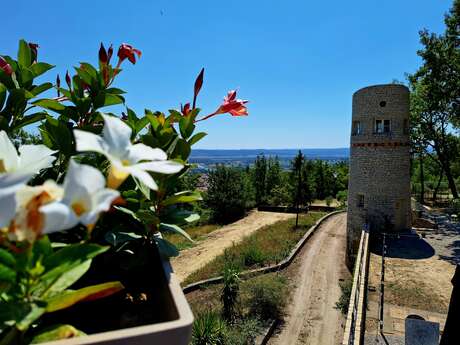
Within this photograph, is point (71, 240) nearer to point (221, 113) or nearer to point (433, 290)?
point (221, 113)

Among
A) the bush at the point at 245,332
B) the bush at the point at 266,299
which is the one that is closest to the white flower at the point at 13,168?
the bush at the point at 245,332

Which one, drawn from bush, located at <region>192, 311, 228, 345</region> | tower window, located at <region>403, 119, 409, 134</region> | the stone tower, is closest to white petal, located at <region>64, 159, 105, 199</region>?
bush, located at <region>192, 311, 228, 345</region>

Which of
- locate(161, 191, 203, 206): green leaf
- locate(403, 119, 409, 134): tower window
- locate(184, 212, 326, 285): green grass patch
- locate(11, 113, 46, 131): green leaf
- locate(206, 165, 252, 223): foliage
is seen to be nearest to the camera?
locate(161, 191, 203, 206): green leaf

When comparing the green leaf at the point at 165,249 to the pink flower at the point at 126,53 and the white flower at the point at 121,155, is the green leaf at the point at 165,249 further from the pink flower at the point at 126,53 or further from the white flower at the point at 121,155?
the pink flower at the point at 126,53

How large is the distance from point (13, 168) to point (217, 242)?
16.6 meters

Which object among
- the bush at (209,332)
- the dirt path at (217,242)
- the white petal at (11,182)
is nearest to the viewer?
the white petal at (11,182)

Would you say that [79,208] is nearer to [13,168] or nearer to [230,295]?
[13,168]

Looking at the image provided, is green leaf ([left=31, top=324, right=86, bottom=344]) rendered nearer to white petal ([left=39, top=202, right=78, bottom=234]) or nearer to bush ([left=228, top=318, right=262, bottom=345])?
white petal ([left=39, top=202, right=78, bottom=234])

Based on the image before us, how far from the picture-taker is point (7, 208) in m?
0.36

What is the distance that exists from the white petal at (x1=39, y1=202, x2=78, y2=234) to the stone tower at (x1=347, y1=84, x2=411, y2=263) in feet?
36.3

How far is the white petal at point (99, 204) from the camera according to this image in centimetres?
36

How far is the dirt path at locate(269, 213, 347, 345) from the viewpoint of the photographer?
7.45 m

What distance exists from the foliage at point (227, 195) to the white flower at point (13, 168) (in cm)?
2311

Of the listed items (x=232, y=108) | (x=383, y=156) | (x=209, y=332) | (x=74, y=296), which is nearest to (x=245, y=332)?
(x=209, y=332)
